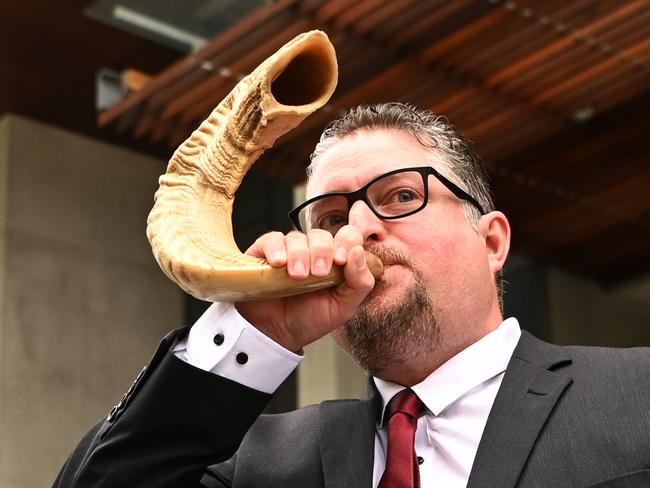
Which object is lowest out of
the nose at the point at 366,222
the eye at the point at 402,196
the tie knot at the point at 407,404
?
the tie knot at the point at 407,404

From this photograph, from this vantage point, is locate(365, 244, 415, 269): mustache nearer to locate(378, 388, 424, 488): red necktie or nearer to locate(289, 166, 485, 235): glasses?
locate(289, 166, 485, 235): glasses

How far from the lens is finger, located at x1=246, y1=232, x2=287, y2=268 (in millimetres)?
1966

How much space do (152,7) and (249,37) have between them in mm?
1017

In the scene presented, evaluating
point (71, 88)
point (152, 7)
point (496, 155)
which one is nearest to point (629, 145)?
point (496, 155)

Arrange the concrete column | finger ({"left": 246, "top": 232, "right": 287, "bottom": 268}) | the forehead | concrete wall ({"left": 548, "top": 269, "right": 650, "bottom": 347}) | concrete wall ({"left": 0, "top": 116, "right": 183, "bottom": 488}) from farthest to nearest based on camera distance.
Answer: concrete wall ({"left": 548, "top": 269, "right": 650, "bottom": 347}), concrete wall ({"left": 0, "top": 116, "right": 183, "bottom": 488}), the concrete column, the forehead, finger ({"left": 246, "top": 232, "right": 287, "bottom": 268})

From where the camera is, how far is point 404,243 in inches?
90.4

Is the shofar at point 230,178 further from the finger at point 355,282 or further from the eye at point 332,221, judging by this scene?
the eye at point 332,221

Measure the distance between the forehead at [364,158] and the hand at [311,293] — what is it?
15.4 inches

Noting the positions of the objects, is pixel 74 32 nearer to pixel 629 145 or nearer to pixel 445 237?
pixel 629 145

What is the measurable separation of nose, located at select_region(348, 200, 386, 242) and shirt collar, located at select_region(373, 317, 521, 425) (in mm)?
269

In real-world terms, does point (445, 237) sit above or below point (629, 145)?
below

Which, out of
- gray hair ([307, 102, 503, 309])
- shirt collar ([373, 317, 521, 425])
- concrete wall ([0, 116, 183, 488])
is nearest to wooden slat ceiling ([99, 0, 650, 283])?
concrete wall ([0, 116, 183, 488])

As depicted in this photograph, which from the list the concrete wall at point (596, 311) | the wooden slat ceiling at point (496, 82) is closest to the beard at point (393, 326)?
the wooden slat ceiling at point (496, 82)

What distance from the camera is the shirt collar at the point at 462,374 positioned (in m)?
2.29
